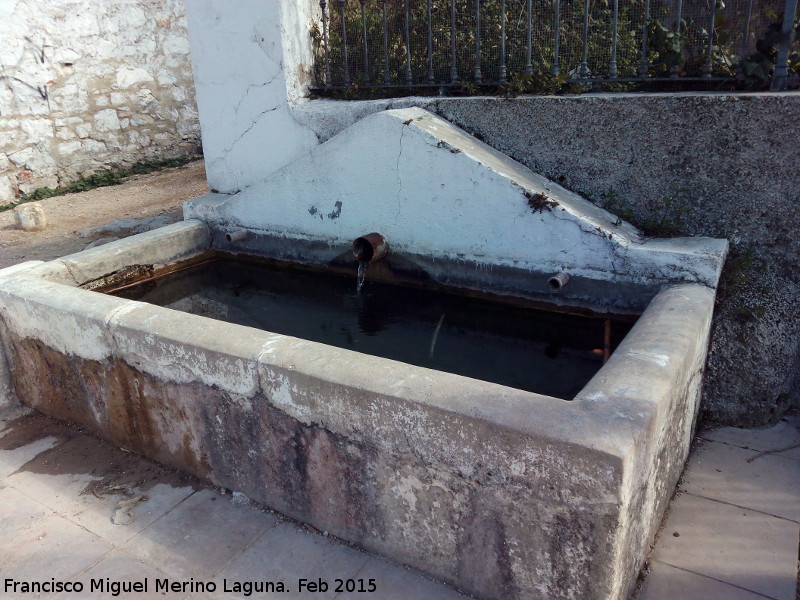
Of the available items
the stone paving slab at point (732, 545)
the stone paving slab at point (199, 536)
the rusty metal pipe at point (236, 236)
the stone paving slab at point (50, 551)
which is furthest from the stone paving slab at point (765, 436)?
the rusty metal pipe at point (236, 236)

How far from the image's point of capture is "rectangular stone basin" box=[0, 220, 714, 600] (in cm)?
179

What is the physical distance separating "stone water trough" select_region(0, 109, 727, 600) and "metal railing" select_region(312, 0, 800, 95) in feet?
2.21

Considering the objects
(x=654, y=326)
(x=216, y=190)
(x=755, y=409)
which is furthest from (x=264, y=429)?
(x=216, y=190)

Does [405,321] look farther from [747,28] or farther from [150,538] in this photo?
[747,28]

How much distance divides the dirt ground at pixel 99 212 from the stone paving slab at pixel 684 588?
16.6 feet

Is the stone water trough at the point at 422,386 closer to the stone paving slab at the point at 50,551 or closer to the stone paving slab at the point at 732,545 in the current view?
the stone paving slab at the point at 732,545

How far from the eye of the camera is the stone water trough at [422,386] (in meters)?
1.82

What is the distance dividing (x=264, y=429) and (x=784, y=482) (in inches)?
84.4

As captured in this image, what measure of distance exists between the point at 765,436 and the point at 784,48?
1932mm

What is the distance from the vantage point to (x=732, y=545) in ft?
7.55

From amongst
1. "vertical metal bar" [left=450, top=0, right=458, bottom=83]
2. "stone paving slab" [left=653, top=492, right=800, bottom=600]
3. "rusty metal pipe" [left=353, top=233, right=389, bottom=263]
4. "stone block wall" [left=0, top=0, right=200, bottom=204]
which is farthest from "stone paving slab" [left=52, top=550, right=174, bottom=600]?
"stone block wall" [left=0, top=0, right=200, bottom=204]

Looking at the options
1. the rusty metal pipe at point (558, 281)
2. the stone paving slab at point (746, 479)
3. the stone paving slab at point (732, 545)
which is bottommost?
the stone paving slab at point (732, 545)

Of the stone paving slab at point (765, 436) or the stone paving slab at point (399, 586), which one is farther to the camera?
the stone paving slab at point (765, 436)

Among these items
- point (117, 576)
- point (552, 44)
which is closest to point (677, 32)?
point (552, 44)
